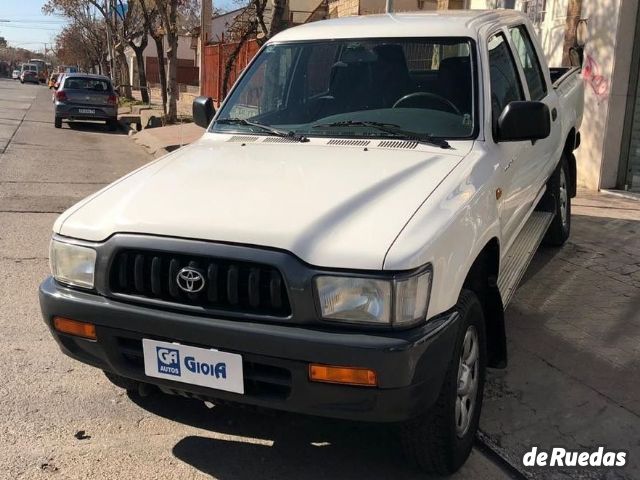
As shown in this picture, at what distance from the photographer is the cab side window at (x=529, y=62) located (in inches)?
192

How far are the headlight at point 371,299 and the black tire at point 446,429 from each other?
1.16 feet

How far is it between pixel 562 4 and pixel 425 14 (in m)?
6.01

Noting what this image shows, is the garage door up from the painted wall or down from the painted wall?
down

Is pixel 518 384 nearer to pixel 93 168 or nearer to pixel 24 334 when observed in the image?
pixel 24 334

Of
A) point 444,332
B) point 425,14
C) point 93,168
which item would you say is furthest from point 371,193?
point 93,168

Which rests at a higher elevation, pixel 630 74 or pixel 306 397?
pixel 630 74

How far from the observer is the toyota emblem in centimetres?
266

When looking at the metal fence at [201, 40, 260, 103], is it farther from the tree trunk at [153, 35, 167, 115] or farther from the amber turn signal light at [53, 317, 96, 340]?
the amber turn signal light at [53, 317, 96, 340]

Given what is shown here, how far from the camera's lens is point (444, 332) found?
261 cm

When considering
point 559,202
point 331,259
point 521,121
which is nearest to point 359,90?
point 521,121

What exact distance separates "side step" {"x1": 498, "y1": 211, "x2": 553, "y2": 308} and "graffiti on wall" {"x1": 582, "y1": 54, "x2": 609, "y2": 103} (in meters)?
3.89

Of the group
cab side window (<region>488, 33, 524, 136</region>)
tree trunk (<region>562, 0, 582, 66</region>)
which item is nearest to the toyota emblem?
cab side window (<region>488, 33, 524, 136</region>)

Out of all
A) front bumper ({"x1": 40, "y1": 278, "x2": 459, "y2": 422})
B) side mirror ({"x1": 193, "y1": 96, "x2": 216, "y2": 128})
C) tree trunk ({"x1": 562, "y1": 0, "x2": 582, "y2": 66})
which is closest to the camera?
front bumper ({"x1": 40, "y1": 278, "x2": 459, "y2": 422})

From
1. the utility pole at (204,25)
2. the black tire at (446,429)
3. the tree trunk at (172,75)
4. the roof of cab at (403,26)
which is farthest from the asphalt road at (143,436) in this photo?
the utility pole at (204,25)
